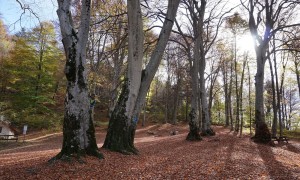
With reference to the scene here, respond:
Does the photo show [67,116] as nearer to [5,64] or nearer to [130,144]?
[130,144]

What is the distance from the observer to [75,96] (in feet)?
19.4

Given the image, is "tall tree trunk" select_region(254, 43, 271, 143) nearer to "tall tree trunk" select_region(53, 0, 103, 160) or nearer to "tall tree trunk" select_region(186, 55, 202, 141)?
"tall tree trunk" select_region(186, 55, 202, 141)

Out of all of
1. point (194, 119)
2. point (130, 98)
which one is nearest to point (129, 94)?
point (130, 98)

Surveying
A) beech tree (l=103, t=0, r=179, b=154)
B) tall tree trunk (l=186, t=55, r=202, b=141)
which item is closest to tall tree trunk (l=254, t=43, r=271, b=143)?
tall tree trunk (l=186, t=55, r=202, b=141)

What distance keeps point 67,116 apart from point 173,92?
101 feet

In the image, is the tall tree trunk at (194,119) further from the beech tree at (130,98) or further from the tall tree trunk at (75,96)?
the tall tree trunk at (75,96)

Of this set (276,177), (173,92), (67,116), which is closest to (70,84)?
(67,116)

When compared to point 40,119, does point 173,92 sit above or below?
above

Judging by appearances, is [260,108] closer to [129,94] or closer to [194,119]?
[194,119]

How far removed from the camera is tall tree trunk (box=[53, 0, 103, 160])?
19.3 ft

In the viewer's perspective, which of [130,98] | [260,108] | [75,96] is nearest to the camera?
[75,96]

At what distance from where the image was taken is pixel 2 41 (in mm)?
25969

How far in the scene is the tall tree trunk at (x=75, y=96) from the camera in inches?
231

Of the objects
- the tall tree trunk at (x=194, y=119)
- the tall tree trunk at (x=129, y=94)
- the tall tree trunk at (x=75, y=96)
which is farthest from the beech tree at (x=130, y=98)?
the tall tree trunk at (x=194, y=119)
